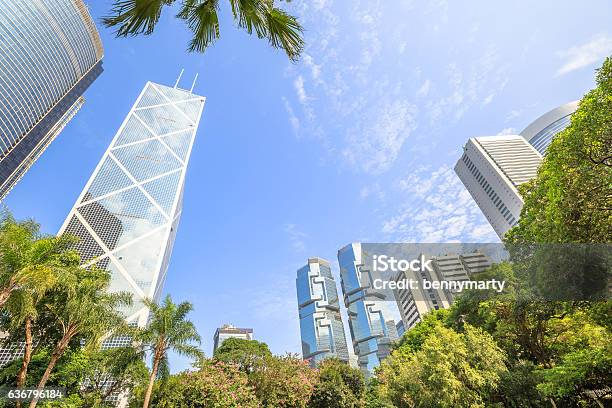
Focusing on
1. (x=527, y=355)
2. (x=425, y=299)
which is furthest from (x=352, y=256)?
(x=527, y=355)

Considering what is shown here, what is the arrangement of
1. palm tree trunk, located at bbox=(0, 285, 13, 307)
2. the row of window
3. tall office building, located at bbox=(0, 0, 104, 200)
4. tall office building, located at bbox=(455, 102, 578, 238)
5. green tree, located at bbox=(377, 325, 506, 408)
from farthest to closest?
tall office building, located at bbox=(455, 102, 578, 238) → the row of window → tall office building, located at bbox=(0, 0, 104, 200) → green tree, located at bbox=(377, 325, 506, 408) → palm tree trunk, located at bbox=(0, 285, 13, 307)

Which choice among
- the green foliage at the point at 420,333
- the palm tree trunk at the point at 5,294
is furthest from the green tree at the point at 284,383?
the palm tree trunk at the point at 5,294

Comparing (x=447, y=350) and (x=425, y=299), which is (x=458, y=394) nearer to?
(x=447, y=350)

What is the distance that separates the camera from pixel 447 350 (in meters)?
13.6

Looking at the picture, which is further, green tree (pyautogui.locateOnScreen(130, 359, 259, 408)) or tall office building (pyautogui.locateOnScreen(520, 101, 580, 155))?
tall office building (pyautogui.locateOnScreen(520, 101, 580, 155))

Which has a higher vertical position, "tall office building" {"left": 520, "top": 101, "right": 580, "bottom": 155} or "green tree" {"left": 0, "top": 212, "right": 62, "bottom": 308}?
"tall office building" {"left": 520, "top": 101, "right": 580, "bottom": 155}

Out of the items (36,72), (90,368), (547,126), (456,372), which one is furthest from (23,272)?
(547,126)

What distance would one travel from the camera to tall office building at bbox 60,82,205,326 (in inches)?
2389

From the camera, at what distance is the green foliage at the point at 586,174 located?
279 inches

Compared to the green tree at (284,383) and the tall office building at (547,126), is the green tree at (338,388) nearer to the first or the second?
the green tree at (284,383)

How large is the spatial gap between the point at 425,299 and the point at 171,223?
244 feet

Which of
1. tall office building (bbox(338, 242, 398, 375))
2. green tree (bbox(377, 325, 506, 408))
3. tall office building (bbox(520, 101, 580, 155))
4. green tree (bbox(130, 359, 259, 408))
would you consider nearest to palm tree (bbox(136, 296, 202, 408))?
green tree (bbox(130, 359, 259, 408))

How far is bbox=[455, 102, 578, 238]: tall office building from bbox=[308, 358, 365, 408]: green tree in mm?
65172

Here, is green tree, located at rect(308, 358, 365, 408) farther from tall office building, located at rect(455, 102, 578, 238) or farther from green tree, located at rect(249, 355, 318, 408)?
tall office building, located at rect(455, 102, 578, 238)
